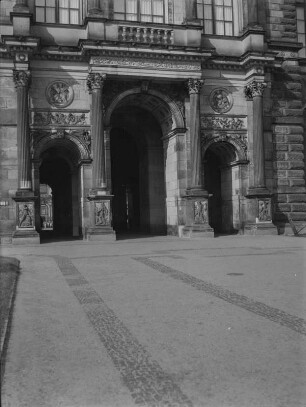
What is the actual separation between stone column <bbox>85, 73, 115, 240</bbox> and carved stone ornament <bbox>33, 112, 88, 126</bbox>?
883 mm

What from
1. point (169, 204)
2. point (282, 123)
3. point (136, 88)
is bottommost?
point (169, 204)

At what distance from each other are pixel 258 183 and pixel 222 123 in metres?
3.40

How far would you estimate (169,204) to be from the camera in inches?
941

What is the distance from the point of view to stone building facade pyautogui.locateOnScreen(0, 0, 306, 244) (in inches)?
810

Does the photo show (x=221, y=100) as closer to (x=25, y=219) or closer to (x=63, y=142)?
(x=63, y=142)

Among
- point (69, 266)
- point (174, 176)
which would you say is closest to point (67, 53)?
point (174, 176)

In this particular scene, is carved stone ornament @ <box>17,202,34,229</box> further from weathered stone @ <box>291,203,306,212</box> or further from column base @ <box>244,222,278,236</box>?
weathered stone @ <box>291,203,306,212</box>

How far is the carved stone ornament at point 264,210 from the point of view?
2241cm

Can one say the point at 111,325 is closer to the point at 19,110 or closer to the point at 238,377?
the point at 238,377

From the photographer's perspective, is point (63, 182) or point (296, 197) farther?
point (63, 182)

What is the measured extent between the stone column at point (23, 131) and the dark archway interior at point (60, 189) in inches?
334

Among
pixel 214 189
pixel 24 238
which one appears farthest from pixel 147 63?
pixel 24 238

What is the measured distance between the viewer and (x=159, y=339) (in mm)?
5273

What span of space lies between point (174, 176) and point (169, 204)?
5.32ft
